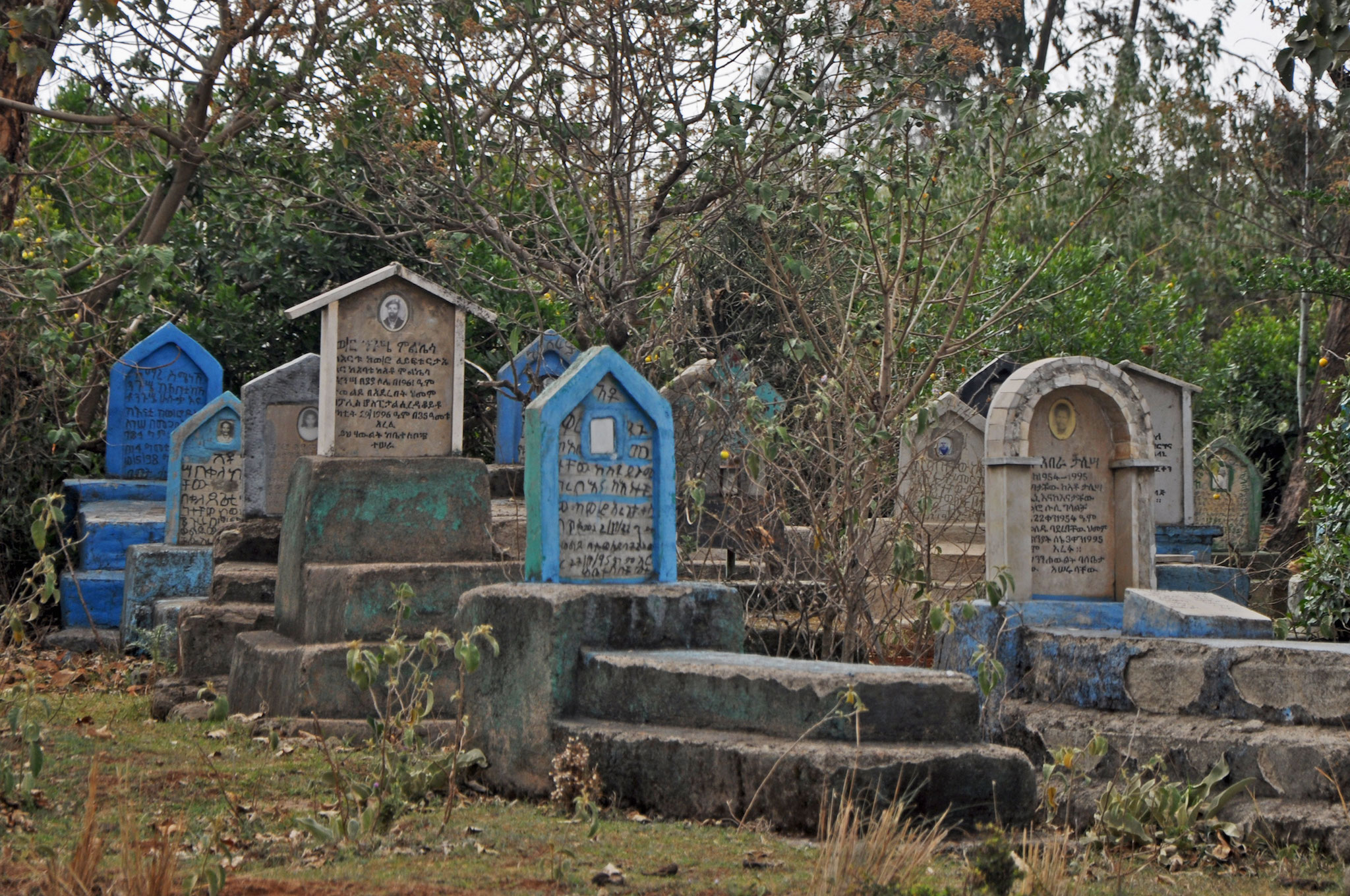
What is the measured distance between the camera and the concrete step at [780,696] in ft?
13.8

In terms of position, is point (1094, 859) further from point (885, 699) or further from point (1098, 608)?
point (1098, 608)

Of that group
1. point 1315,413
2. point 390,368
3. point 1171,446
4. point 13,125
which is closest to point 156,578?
point 390,368

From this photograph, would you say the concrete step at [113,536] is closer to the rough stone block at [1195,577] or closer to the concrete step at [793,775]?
the concrete step at [793,775]

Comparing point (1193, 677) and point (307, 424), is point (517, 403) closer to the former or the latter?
point (307, 424)

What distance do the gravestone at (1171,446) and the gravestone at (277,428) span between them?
631 centimetres

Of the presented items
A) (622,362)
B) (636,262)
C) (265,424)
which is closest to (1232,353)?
(636,262)

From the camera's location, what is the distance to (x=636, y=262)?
29.3 feet

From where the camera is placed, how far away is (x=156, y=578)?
894 cm

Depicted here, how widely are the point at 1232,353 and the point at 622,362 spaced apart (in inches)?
623

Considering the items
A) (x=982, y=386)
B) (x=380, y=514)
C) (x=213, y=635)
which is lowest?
(x=213, y=635)

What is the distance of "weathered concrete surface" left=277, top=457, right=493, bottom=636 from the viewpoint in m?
6.58

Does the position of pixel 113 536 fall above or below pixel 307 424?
below

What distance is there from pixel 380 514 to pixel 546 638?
7.34 feet

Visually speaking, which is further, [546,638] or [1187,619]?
[1187,619]
